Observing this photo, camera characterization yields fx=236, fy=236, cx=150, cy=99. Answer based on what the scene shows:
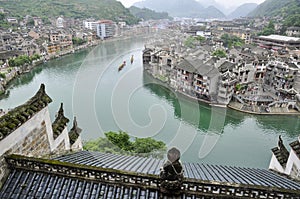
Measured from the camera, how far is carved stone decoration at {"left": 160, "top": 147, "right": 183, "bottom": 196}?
141 inches

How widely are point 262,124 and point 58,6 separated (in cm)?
11281

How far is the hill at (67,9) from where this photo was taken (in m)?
97.1

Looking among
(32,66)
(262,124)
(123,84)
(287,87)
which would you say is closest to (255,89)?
(287,87)

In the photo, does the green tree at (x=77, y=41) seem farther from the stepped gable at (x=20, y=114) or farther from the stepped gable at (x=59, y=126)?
the stepped gable at (x=20, y=114)

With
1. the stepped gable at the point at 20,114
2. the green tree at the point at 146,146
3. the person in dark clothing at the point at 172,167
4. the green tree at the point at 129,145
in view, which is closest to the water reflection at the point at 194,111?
the green tree at the point at 146,146

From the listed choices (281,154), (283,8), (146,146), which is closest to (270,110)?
(146,146)

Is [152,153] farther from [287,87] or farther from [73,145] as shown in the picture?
[287,87]

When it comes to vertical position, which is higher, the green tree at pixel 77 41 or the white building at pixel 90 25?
the white building at pixel 90 25

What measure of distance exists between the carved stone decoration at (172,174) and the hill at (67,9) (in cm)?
10029

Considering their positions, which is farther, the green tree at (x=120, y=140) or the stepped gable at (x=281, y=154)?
the green tree at (x=120, y=140)

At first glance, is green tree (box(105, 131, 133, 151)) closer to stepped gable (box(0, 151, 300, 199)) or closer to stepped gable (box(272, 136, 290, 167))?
stepped gable (box(272, 136, 290, 167))

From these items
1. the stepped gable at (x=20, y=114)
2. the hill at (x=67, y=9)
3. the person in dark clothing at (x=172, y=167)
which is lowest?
the person in dark clothing at (x=172, y=167)

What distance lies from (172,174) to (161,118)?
879 inches

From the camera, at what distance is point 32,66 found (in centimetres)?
4412
